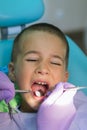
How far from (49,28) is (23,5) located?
0.35m

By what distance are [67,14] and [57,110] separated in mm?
1705

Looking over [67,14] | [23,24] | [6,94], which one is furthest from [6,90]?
[67,14]

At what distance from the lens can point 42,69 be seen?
3.38ft

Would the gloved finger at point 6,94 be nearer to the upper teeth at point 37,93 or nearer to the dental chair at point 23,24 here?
the upper teeth at point 37,93

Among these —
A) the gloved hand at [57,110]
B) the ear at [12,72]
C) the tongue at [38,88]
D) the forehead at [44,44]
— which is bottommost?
the gloved hand at [57,110]

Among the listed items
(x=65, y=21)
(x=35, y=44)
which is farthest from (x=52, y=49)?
(x=65, y=21)

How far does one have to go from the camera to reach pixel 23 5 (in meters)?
1.46

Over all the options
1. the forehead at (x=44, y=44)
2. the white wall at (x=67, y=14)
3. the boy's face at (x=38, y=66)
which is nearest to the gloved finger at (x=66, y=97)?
the boy's face at (x=38, y=66)

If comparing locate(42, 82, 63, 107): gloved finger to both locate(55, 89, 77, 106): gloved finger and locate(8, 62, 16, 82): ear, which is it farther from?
locate(8, 62, 16, 82): ear

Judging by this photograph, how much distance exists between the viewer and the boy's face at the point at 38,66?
1.02 meters

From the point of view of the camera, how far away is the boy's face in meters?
1.02

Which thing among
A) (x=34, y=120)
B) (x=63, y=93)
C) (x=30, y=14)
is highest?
(x=30, y=14)

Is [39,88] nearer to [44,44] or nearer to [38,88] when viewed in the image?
[38,88]

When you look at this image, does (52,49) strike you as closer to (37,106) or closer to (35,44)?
(35,44)
